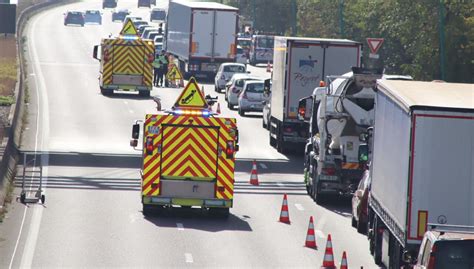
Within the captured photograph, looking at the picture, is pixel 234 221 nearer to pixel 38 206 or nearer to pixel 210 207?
pixel 210 207

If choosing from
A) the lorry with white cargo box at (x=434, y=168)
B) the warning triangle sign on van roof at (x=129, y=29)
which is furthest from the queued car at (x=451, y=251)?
the warning triangle sign on van roof at (x=129, y=29)

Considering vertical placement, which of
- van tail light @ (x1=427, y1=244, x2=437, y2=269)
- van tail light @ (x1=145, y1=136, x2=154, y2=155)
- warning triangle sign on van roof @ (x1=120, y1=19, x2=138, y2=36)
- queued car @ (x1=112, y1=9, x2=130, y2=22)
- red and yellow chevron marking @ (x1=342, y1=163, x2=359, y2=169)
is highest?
queued car @ (x1=112, y1=9, x2=130, y2=22)

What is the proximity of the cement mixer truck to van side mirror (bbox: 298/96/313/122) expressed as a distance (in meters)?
3.88

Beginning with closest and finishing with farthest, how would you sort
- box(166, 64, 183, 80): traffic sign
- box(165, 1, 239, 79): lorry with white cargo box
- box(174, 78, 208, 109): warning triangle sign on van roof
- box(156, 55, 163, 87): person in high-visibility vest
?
1. box(174, 78, 208, 109): warning triangle sign on van roof
2. box(156, 55, 163, 87): person in high-visibility vest
3. box(166, 64, 183, 80): traffic sign
4. box(165, 1, 239, 79): lorry with white cargo box

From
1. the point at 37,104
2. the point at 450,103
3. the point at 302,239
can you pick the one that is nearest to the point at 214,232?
the point at 302,239

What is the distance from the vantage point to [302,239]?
27.4 m

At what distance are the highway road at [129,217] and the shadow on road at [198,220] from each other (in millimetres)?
25

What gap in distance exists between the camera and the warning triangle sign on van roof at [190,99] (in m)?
30.0

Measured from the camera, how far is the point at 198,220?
29516mm

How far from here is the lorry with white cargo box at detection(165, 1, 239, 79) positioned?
2813 inches

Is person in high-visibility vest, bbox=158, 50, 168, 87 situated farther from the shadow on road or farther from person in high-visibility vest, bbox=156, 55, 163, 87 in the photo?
the shadow on road

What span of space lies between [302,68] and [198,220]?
42.5 ft

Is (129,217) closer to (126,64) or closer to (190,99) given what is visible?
(190,99)

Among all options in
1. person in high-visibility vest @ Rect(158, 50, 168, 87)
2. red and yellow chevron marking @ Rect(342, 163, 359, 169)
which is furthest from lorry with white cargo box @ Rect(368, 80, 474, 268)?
person in high-visibility vest @ Rect(158, 50, 168, 87)
